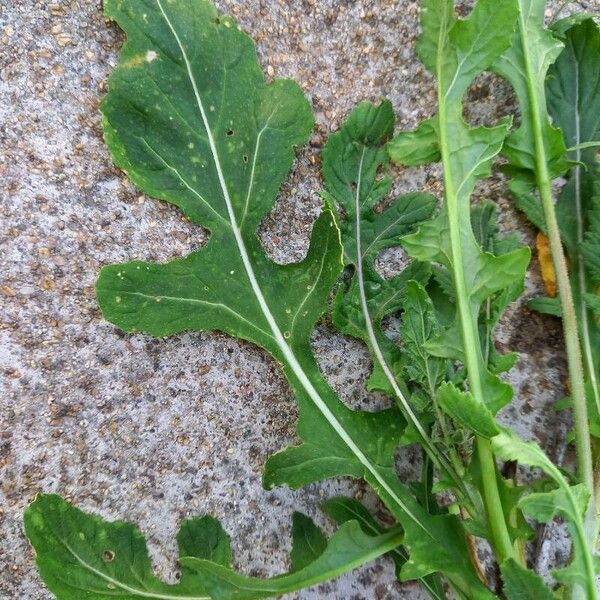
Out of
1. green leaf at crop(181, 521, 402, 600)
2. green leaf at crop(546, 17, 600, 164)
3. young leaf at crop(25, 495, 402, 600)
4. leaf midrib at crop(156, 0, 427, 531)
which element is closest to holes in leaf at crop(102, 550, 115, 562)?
young leaf at crop(25, 495, 402, 600)

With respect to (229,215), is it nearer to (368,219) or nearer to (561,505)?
(368,219)

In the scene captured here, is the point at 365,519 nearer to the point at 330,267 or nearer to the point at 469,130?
the point at 330,267

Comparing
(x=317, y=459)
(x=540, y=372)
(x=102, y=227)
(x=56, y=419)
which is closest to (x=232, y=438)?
(x=317, y=459)

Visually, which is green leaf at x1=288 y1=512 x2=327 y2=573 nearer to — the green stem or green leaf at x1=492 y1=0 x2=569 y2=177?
the green stem

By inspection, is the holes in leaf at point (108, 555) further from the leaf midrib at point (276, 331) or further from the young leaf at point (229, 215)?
the leaf midrib at point (276, 331)

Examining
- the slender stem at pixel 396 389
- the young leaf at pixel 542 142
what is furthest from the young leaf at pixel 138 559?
the young leaf at pixel 542 142

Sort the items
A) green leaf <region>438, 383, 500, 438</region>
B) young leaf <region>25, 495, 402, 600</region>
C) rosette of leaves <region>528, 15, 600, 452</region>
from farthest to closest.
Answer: rosette of leaves <region>528, 15, 600, 452</region>, young leaf <region>25, 495, 402, 600</region>, green leaf <region>438, 383, 500, 438</region>

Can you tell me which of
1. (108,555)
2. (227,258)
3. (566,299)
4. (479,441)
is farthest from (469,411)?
(108,555)

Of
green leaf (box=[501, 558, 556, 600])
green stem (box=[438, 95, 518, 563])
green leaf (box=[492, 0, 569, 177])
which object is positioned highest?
green leaf (box=[492, 0, 569, 177])
